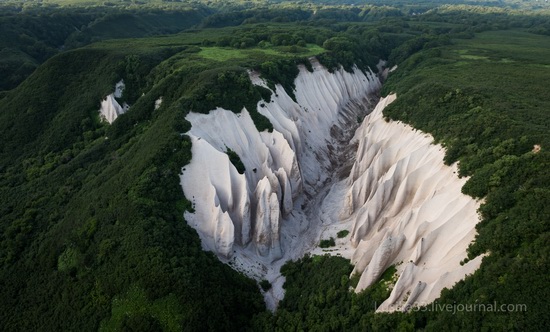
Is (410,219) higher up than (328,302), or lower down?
higher up

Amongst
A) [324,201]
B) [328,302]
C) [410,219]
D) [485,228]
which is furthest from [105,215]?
[485,228]

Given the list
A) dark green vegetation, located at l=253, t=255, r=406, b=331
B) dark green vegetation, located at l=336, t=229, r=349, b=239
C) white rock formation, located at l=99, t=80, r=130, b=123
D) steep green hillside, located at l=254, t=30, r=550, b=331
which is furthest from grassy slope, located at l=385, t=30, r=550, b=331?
white rock formation, located at l=99, t=80, r=130, b=123

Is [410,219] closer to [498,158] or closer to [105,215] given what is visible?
[498,158]

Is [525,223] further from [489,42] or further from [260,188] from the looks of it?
[489,42]

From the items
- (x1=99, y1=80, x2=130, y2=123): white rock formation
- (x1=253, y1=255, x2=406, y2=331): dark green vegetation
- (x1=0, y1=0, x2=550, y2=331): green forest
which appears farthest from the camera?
→ (x1=99, y1=80, x2=130, y2=123): white rock formation

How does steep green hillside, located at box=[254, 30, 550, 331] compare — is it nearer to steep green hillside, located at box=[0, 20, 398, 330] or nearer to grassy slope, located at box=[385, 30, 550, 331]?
grassy slope, located at box=[385, 30, 550, 331]

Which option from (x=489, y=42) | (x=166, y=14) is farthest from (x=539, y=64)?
(x=166, y=14)

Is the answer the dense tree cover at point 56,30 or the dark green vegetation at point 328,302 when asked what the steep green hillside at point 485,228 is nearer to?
the dark green vegetation at point 328,302
